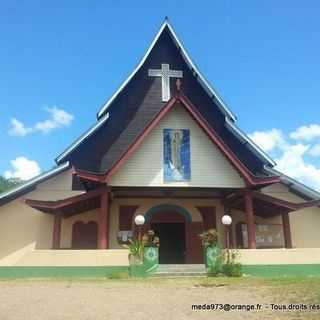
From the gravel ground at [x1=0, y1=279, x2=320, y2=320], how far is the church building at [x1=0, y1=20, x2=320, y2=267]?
3.78 metres

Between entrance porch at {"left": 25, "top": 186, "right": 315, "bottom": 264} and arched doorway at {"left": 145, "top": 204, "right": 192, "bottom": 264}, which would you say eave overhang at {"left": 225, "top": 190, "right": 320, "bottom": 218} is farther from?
arched doorway at {"left": 145, "top": 204, "right": 192, "bottom": 264}

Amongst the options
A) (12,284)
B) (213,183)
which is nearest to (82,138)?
(213,183)

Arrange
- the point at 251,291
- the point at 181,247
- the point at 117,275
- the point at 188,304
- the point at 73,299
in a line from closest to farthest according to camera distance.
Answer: the point at 188,304 < the point at 73,299 < the point at 251,291 < the point at 117,275 < the point at 181,247

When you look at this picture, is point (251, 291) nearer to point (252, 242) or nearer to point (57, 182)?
point (252, 242)

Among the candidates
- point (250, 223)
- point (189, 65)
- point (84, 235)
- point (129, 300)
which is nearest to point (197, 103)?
point (189, 65)

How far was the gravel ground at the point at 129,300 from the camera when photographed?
7105 millimetres

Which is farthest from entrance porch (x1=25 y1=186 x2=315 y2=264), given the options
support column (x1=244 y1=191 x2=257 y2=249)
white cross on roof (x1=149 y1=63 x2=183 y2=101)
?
white cross on roof (x1=149 y1=63 x2=183 y2=101)

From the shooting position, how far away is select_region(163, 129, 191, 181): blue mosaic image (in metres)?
16.1

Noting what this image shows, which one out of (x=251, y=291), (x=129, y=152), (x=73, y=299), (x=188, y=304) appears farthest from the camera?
(x=129, y=152)

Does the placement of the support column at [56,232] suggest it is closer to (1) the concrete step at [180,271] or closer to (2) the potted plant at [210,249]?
(1) the concrete step at [180,271]

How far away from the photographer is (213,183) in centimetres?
1623

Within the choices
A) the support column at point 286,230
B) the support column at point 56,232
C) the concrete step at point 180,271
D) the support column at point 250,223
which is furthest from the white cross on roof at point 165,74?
the concrete step at point 180,271

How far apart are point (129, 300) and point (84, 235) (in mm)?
10128

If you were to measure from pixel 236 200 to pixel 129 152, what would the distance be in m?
5.38
